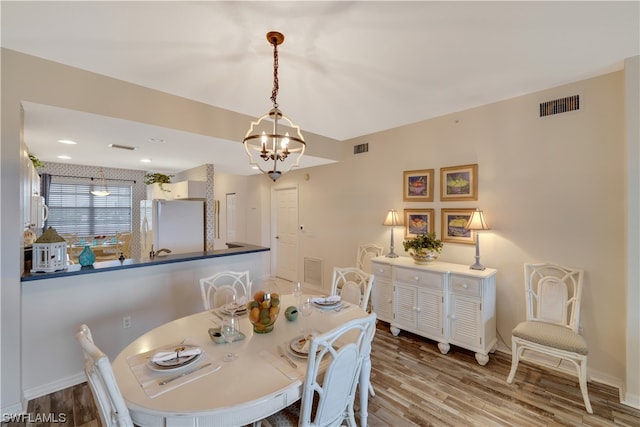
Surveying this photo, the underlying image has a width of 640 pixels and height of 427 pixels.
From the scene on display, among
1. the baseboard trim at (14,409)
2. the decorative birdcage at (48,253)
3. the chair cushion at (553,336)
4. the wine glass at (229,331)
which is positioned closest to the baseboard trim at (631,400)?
the chair cushion at (553,336)

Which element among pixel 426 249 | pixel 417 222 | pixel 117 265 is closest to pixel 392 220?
pixel 417 222

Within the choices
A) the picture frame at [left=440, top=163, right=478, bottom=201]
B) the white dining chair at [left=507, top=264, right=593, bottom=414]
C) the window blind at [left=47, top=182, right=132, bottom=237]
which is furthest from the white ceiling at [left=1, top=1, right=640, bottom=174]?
the window blind at [left=47, top=182, right=132, bottom=237]

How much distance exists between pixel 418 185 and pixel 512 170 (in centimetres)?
106

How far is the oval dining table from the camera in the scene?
1087mm

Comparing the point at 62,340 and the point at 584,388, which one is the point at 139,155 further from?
the point at 584,388

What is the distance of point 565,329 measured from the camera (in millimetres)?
2387

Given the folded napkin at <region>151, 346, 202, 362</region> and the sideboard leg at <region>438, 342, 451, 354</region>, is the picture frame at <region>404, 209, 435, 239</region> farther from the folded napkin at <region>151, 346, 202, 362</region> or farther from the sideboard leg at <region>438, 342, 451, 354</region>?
the folded napkin at <region>151, 346, 202, 362</region>

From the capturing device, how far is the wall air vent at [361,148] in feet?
14.1

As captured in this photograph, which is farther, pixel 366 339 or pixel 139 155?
pixel 139 155

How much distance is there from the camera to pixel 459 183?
331cm

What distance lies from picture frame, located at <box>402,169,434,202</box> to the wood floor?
6.31 ft

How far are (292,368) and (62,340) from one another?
2271mm

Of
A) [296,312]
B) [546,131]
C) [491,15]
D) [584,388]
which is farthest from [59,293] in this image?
[546,131]

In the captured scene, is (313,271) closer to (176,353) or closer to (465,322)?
(465,322)
